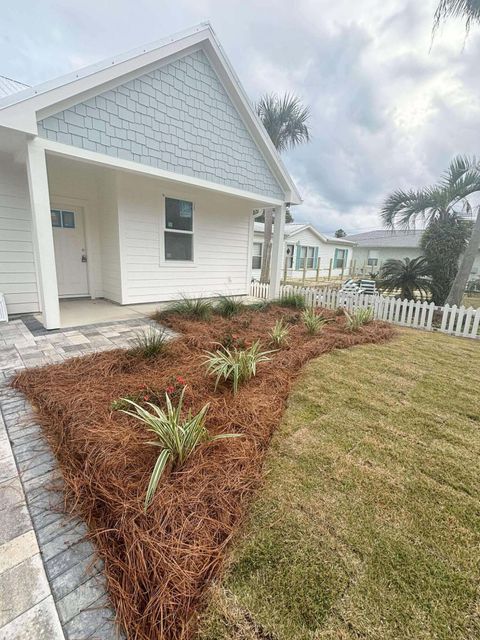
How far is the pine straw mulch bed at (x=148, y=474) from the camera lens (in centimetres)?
119

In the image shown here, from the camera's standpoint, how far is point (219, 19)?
23.2 feet

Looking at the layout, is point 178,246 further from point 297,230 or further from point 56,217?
point 297,230

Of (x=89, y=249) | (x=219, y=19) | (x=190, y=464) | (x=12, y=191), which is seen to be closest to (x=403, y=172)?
(x=219, y=19)

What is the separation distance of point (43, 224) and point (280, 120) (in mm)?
12047

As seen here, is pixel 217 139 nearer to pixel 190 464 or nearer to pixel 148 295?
pixel 148 295

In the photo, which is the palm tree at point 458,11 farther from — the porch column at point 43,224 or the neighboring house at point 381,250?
the neighboring house at point 381,250

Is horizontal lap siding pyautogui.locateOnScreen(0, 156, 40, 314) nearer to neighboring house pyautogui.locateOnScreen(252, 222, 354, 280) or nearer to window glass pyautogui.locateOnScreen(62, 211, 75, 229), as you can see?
window glass pyautogui.locateOnScreen(62, 211, 75, 229)

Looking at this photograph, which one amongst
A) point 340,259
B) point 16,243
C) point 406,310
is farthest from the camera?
Result: point 340,259

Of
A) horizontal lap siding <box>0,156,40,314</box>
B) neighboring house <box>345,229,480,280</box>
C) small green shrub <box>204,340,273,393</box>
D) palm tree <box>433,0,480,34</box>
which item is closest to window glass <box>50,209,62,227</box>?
horizontal lap siding <box>0,156,40,314</box>

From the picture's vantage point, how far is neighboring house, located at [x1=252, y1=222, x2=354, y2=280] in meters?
16.5

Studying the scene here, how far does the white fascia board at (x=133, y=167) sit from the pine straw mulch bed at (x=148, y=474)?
3.12 meters

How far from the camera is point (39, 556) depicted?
1302mm

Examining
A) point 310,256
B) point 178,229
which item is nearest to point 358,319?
point 178,229

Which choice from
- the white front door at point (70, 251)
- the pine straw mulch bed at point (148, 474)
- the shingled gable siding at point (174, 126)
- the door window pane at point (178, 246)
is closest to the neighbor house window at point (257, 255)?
the shingled gable siding at point (174, 126)
